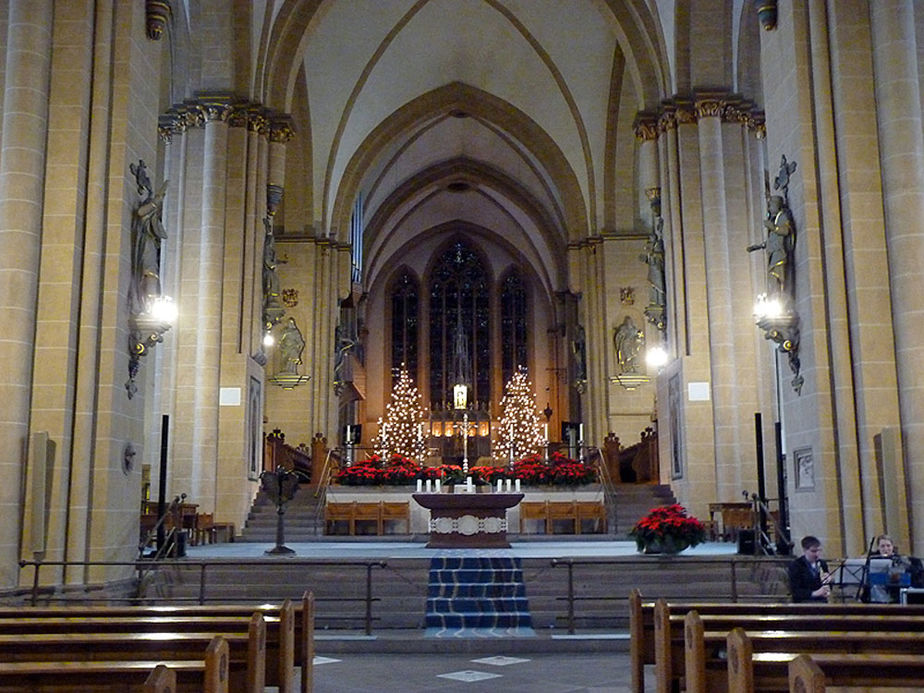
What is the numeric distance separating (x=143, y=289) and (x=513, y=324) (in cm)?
3403

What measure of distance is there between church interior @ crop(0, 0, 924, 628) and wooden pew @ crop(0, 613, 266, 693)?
5.60m

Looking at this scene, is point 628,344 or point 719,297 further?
point 628,344

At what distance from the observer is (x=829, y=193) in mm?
10859

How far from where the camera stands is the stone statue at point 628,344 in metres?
26.9

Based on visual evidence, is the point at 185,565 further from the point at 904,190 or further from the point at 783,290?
the point at 904,190

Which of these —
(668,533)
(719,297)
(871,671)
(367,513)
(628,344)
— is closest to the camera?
(871,671)

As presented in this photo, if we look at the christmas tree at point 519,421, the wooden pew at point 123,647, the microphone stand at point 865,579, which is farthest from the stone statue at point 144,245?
the christmas tree at point 519,421

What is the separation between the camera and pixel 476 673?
835 cm

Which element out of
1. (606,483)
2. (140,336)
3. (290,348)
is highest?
(290,348)

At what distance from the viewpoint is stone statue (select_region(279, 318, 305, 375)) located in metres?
24.9

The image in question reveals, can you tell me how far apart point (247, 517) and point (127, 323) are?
7995 millimetres

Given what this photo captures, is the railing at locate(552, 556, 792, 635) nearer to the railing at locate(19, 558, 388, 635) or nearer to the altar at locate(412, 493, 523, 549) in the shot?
the railing at locate(19, 558, 388, 635)

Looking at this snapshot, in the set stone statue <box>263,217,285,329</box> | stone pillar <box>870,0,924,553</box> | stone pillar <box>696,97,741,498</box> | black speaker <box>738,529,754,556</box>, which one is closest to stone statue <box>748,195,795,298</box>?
stone pillar <box>870,0,924,553</box>

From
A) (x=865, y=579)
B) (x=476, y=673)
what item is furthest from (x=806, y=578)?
(x=476, y=673)
